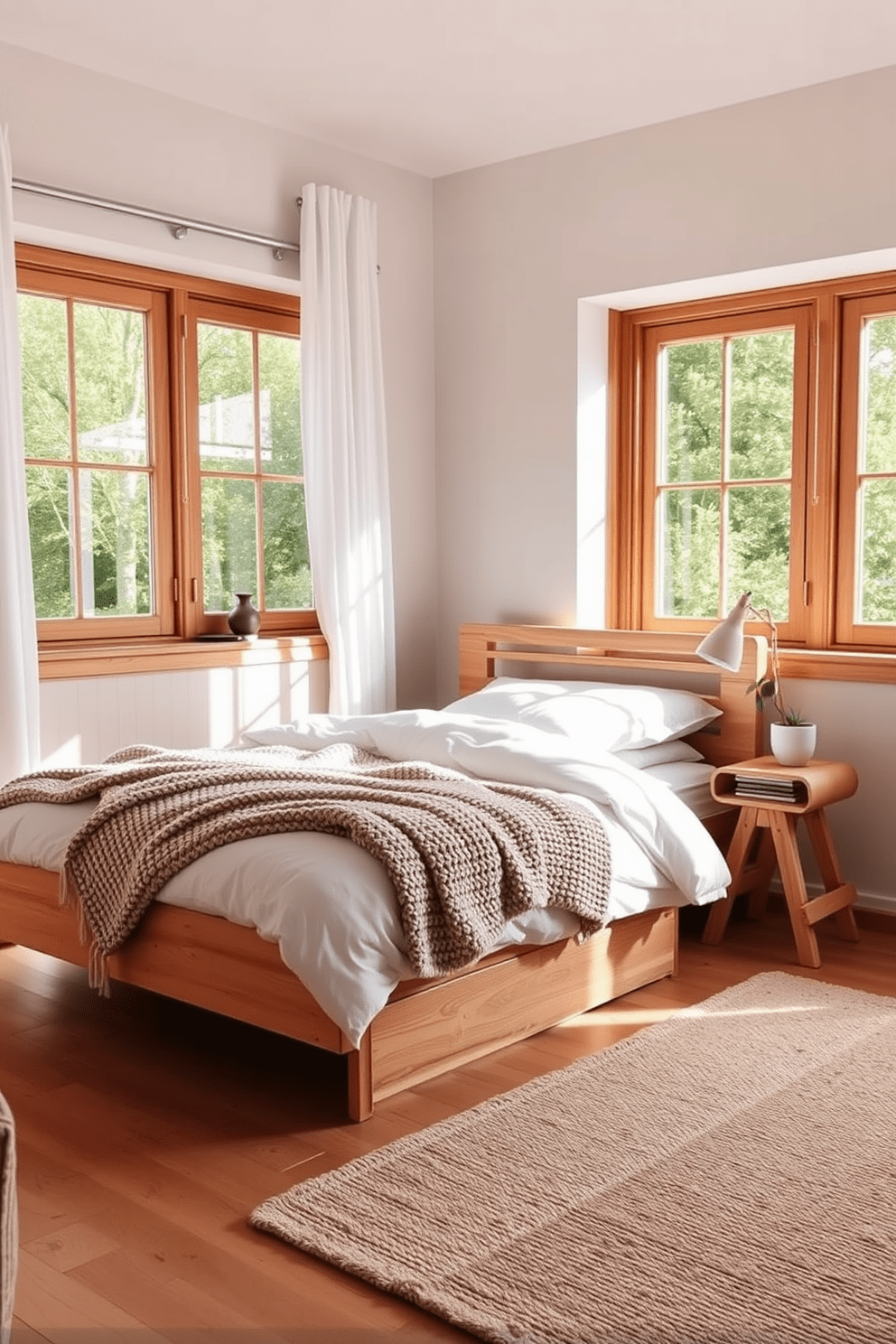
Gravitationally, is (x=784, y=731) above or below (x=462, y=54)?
below

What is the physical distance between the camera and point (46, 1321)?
1.88 m

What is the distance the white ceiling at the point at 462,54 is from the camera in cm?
342

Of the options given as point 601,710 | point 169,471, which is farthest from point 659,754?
point 169,471

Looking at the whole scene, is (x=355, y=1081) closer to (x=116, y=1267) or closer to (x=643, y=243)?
(x=116, y=1267)

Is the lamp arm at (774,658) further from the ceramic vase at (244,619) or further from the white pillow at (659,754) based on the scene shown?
the ceramic vase at (244,619)

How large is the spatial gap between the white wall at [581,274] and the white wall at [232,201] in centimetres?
9

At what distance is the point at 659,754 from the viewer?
3.96 meters

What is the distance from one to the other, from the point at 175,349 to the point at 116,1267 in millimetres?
2958

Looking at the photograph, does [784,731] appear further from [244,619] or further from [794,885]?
[244,619]

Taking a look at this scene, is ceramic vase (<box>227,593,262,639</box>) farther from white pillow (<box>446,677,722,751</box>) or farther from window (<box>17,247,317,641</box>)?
white pillow (<box>446,677,722,751</box>)

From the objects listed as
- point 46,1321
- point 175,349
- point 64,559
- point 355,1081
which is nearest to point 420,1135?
point 355,1081

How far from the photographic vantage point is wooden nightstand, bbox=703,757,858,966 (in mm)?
3570

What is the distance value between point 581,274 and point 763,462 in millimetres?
885

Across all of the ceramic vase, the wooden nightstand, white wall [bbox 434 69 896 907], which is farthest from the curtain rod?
the wooden nightstand
